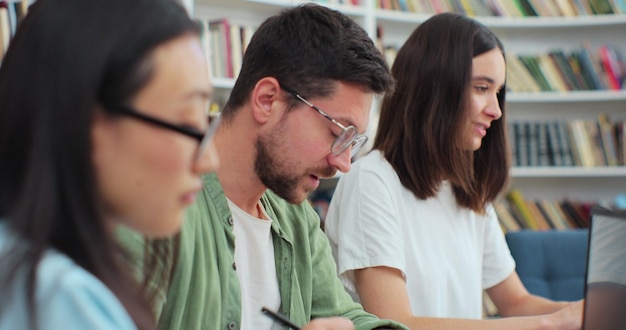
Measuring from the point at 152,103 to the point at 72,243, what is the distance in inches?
5.2

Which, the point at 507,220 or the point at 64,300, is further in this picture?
the point at 507,220

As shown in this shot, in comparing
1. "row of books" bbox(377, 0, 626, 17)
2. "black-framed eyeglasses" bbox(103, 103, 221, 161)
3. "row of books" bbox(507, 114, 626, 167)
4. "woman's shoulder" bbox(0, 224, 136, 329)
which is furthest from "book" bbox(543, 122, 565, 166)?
"woman's shoulder" bbox(0, 224, 136, 329)

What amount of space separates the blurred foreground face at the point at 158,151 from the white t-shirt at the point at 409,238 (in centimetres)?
111

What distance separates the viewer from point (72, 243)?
659 millimetres

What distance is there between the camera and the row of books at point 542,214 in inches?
156

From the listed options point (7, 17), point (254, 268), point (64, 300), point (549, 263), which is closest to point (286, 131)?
point (254, 268)

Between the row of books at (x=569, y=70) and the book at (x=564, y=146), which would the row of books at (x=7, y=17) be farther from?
the book at (x=564, y=146)

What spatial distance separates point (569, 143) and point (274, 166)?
2804 mm

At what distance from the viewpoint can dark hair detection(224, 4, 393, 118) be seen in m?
1.47

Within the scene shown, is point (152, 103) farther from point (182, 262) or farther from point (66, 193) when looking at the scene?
point (182, 262)

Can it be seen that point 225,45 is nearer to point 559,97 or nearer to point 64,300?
point 559,97

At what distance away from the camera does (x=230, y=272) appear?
1.38 meters

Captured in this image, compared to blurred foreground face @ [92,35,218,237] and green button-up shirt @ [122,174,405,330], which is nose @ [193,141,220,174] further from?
green button-up shirt @ [122,174,405,330]

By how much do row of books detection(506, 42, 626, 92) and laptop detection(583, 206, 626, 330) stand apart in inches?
103
